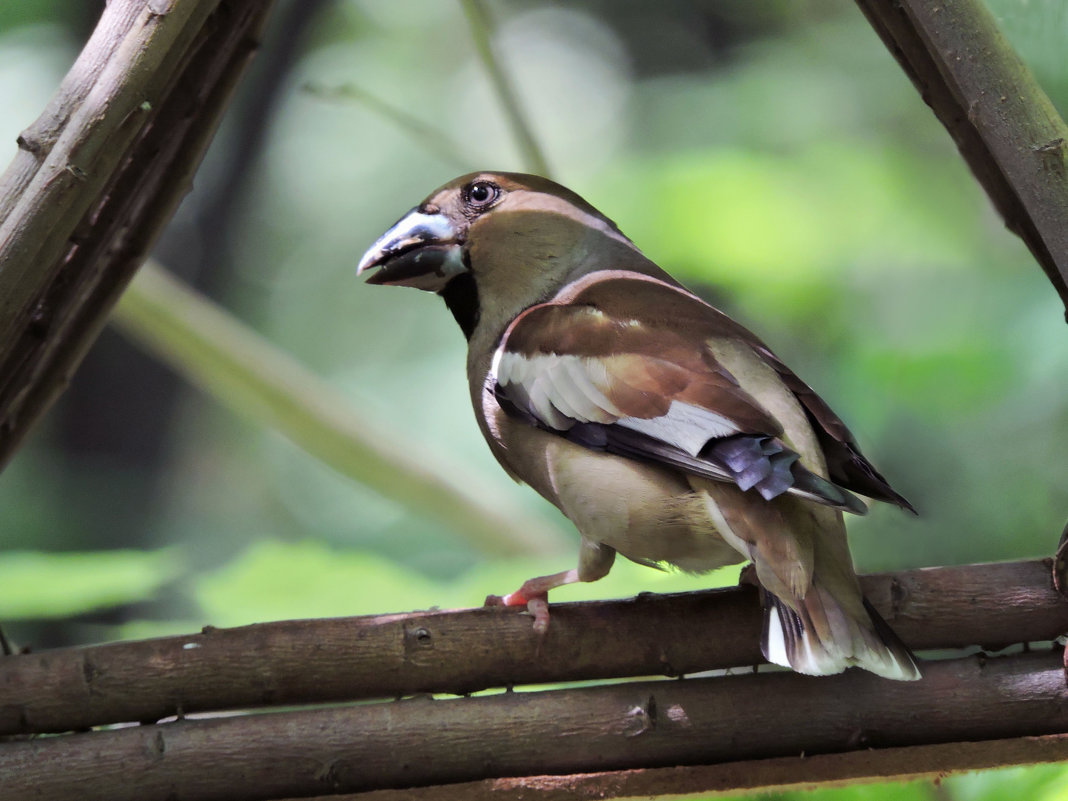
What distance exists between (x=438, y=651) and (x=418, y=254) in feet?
1.50

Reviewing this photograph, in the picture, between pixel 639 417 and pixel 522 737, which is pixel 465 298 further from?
pixel 522 737

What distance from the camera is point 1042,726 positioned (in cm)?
87

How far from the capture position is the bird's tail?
32.0 inches

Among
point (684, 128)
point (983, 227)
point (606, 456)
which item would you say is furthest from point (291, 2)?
point (606, 456)

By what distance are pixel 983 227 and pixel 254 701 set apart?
180 centimetres

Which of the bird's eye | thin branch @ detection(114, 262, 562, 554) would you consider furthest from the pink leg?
thin branch @ detection(114, 262, 562, 554)

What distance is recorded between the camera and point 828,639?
0.83m

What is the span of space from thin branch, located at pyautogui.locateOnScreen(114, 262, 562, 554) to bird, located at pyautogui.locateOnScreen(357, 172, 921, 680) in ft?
2.10

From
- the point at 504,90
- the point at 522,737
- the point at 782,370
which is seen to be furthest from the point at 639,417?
the point at 504,90

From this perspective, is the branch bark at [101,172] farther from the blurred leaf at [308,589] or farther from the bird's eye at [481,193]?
the blurred leaf at [308,589]

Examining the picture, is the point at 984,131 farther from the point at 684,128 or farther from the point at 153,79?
the point at 684,128

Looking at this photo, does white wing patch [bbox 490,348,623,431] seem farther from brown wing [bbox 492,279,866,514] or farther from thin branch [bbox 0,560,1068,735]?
thin branch [bbox 0,560,1068,735]

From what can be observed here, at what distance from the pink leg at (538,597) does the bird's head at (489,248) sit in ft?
0.97

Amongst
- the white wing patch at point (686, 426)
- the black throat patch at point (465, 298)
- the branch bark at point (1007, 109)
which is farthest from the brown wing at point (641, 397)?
the branch bark at point (1007, 109)
